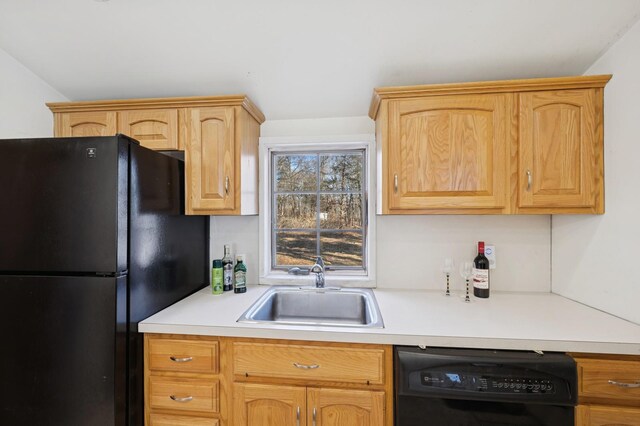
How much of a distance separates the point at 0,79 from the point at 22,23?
38 centimetres

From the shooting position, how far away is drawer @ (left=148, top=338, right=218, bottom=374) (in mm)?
1206

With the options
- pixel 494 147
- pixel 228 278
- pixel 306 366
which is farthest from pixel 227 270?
pixel 494 147

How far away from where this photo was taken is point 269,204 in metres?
1.97

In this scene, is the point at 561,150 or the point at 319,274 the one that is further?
the point at 319,274

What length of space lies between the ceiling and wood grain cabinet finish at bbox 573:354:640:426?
1432 millimetres

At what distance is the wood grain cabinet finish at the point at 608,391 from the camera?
1026 mm

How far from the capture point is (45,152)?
1.12 m

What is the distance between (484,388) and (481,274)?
73 cm

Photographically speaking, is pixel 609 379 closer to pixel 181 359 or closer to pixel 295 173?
pixel 181 359

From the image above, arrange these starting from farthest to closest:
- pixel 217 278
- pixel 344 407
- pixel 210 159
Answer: pixel 217 278, pixel 210 159, pixel 344 407

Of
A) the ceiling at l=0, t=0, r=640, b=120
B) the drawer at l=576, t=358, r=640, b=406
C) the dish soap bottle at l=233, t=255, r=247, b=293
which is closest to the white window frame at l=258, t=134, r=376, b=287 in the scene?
the dish soap bottle at l=233, t=255, r=247, b=293

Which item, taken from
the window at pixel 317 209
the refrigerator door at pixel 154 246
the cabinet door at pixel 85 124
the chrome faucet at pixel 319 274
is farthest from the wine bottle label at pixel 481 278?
the cabinet door at pixel 85 124

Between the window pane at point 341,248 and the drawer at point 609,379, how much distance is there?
3.98 ft

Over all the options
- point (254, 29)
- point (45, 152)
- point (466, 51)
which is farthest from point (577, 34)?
point (45, 152)
